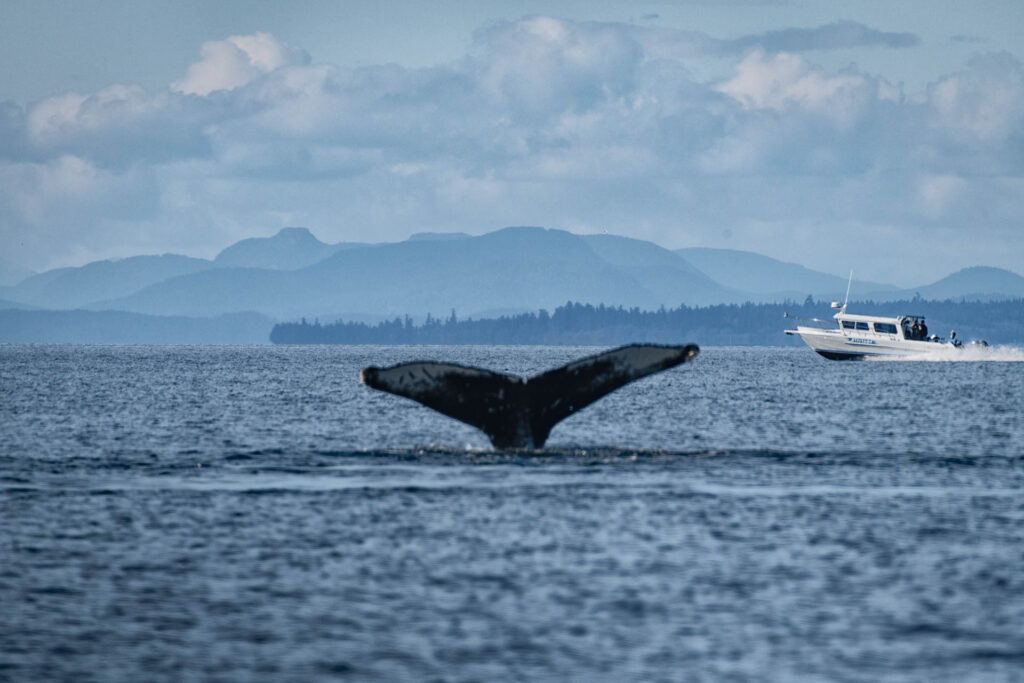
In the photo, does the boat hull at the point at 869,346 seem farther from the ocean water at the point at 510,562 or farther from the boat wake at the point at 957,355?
the ocean water at the point at 510,562

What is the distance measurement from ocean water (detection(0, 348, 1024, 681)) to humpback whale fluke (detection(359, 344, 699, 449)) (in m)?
1.48

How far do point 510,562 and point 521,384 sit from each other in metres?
6.67

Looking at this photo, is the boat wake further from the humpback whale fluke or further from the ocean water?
the humpback whale fluke

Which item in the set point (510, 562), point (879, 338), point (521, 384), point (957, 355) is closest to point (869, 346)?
point (879, 338)

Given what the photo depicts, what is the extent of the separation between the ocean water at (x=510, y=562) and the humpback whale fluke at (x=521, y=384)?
1.48 meters

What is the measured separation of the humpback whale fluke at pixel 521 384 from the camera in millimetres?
22406

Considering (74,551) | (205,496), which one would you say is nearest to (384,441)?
(205,496)

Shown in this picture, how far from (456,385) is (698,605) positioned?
8908mm

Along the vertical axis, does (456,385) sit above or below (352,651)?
above

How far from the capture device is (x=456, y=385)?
2367cm

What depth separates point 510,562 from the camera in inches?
727

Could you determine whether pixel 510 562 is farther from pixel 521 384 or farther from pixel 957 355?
pixel 957 355

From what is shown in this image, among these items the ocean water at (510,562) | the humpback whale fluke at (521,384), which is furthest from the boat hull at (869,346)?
the humpback whale fluke at (521,384)

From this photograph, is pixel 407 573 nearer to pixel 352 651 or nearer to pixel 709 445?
pixel 352 651
